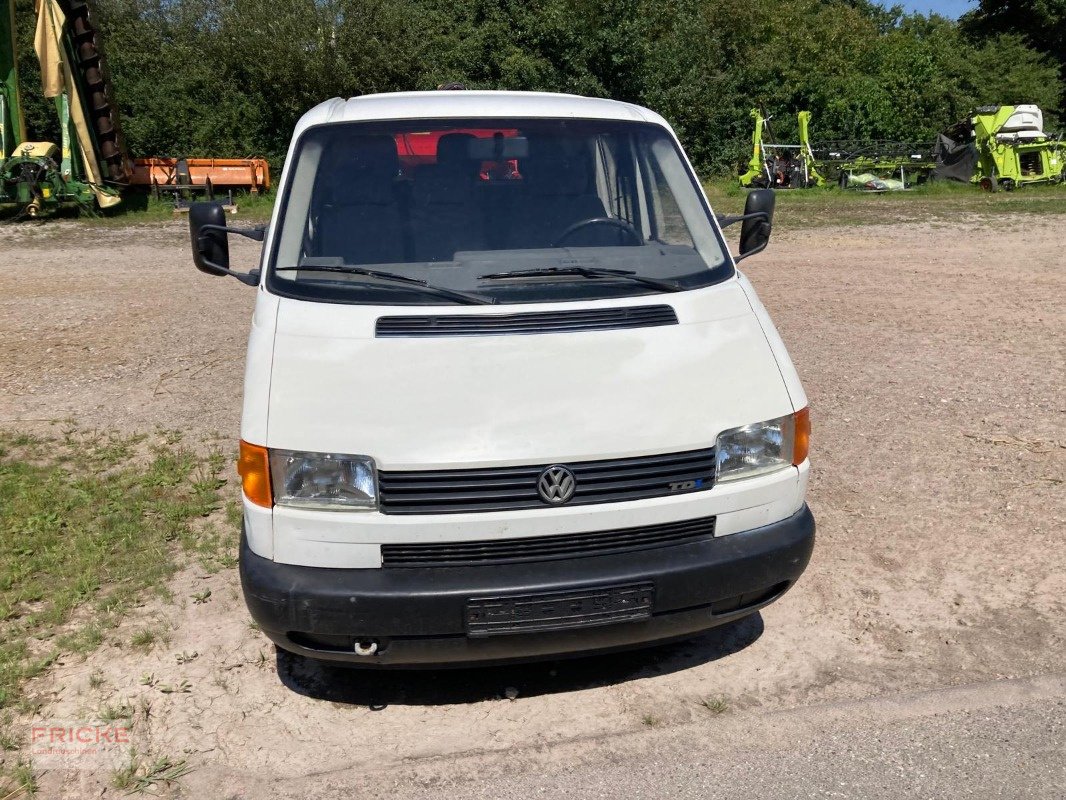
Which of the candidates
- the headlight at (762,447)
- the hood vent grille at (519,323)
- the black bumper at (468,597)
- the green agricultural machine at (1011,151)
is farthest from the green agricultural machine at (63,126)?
the green agricultural machine at (1011,151)

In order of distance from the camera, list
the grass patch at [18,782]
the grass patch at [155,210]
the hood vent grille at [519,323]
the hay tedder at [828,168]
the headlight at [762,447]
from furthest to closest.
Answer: the hay tedder at [828,168] → the grass patch at [155,210] → the hood vent grille at [519,323] → the headlight at [762,447] → the grass patch at [18,782]

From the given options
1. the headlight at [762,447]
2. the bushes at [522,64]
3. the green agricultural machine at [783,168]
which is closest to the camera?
the headlight at [762,447]

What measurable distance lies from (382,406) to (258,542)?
614mm

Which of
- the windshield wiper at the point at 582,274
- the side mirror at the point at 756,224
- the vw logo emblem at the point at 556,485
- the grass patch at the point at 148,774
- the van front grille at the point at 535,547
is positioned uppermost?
the side mirror at the point at 756,224

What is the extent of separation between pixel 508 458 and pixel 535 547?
0.32 m

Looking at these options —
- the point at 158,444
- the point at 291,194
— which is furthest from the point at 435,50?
the point at 291,194

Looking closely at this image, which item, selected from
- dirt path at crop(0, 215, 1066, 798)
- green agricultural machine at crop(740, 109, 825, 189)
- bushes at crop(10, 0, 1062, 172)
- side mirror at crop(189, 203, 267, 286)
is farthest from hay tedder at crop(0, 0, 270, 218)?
side mirror at crop(189, 203, 267, 286)

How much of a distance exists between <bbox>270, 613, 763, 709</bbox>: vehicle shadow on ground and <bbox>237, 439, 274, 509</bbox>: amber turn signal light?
908mm

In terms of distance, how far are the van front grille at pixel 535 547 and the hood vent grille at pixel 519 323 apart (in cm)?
74

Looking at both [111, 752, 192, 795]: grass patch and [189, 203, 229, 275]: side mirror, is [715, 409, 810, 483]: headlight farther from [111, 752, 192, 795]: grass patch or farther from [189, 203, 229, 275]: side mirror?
[189, 203, 229, 275]: side mirror

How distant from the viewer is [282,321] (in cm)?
364

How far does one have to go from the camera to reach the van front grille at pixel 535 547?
3246 millimetres

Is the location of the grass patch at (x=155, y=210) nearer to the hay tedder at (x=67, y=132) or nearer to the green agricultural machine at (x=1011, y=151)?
the hay tedder at (x=67, y=132)

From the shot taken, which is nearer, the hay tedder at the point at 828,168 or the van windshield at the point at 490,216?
the van windshield at the point at 490,216
